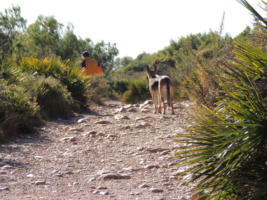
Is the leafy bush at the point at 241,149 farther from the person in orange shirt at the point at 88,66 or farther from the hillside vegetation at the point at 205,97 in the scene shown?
the person in orange shirt at the point at 88,66

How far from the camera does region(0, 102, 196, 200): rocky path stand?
404 cm

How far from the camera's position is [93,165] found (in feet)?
17.7

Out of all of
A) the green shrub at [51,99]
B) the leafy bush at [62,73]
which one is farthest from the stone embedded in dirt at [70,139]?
the leafy bush at [62,73]

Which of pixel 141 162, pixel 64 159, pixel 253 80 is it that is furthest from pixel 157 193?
pixel 64 159

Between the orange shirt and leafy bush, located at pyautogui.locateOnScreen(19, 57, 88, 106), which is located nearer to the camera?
leafy bush, located at pyautogui.locateOnScreen(19, 57, 88, 106)

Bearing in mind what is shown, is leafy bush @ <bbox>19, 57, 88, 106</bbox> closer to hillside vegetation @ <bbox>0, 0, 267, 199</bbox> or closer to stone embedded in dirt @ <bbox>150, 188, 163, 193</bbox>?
hillside vegetation @ <bbox>0, 0, 267, 199</bbox>

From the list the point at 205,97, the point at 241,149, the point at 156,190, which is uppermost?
the point at 205,97

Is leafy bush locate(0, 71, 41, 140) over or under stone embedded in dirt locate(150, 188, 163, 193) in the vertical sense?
over

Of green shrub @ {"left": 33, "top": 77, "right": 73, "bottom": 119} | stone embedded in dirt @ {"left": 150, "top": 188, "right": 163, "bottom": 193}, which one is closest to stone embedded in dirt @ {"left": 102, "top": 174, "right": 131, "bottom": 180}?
stone embedded in dirt @ {"left": 150, "top": 188, "right": 163, "bottom": 193}

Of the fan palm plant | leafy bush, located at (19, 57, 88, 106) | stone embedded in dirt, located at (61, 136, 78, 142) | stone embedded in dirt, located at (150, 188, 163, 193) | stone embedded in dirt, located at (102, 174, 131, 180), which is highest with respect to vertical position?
leafy bush, located at (19, 57, 88, 106)

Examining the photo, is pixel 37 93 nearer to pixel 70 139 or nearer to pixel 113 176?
pixel 70 139

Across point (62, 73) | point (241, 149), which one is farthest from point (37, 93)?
point (241, 149)

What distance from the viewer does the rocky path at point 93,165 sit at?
4.04 metres

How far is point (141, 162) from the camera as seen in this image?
17.7 ft
